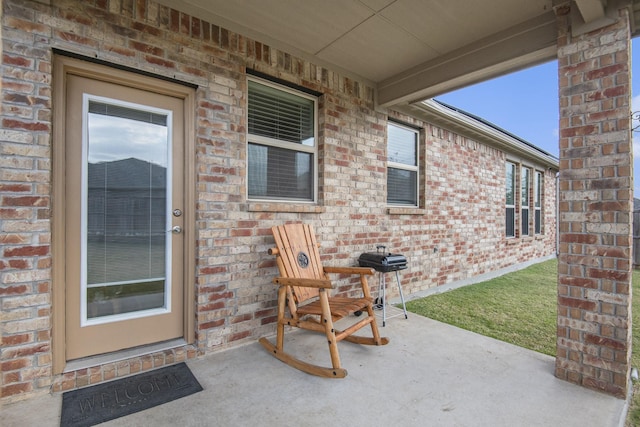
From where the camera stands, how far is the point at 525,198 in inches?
302

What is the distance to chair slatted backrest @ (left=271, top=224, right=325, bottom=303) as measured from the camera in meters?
2.73

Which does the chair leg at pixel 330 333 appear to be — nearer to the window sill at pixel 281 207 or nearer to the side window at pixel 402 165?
the window sill at pixel 281 207

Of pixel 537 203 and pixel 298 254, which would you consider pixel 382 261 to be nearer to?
pixel 298 254

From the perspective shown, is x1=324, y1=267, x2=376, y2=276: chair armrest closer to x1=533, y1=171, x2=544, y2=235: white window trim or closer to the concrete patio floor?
the concrete patio floor

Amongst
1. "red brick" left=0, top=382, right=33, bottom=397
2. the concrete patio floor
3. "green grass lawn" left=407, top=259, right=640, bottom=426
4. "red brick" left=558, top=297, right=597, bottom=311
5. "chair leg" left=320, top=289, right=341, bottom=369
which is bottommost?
"green grass lawn" left=407, top=259, right=640, bottom=426

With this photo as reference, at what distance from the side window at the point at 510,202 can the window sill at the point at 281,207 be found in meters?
5.43

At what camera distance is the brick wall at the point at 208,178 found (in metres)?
1.88

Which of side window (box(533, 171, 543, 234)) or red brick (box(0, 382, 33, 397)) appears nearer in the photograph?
red brick (box(0, 382, 33, 397))

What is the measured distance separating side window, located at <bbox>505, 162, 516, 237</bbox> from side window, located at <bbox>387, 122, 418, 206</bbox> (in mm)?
3393

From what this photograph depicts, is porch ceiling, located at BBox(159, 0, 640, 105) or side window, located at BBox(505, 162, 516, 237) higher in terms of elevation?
porch ceiling, located at BBox(159, 0, 640, 105)

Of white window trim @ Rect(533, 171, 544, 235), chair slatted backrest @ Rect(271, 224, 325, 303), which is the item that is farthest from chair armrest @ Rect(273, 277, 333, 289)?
white window trim @ Rect(533, 171, 544, 235)

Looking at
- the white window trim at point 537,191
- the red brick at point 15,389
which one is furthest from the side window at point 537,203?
the red brick at point 15,389

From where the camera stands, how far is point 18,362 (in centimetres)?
188

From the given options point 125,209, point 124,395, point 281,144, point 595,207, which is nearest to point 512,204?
point 595,207
